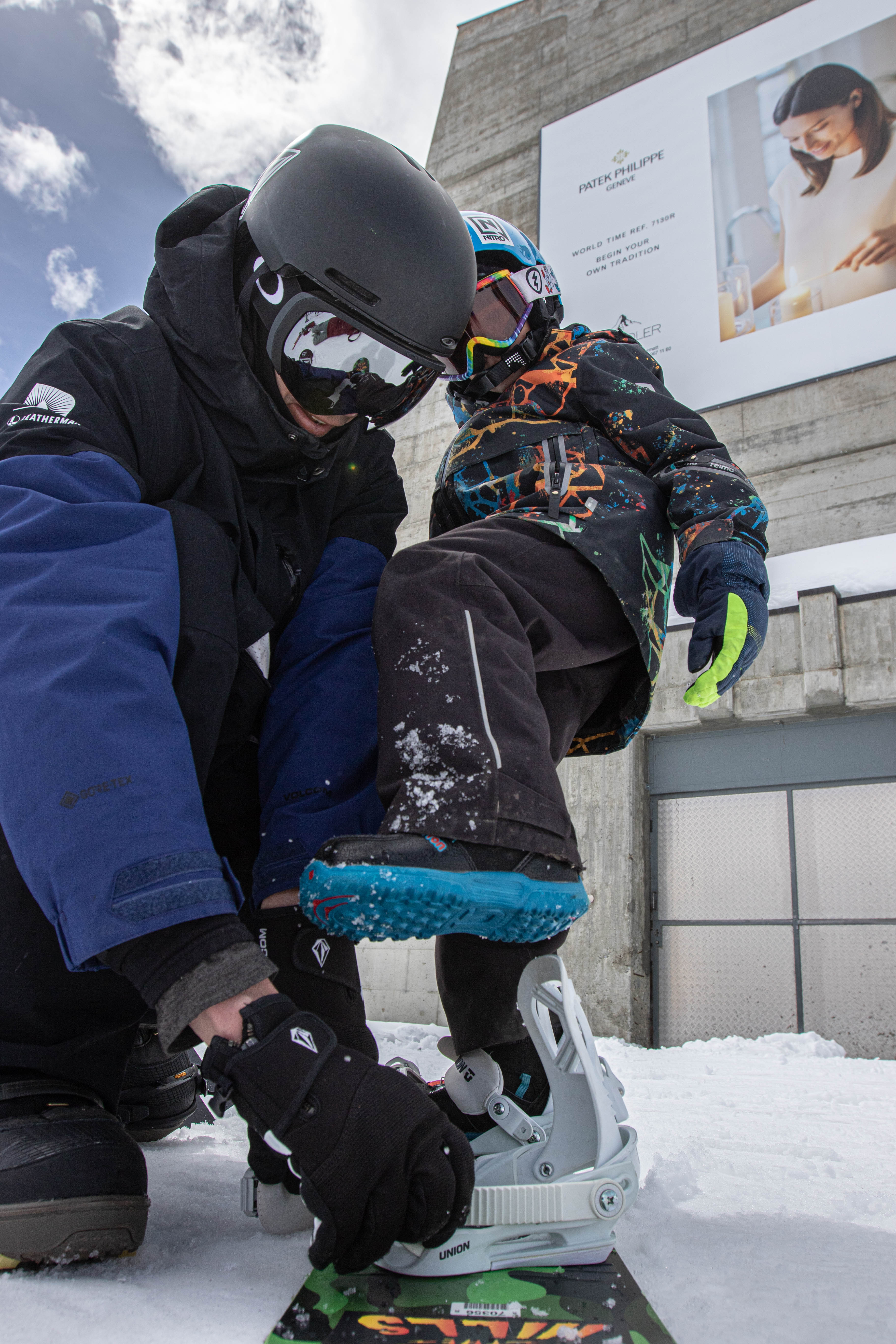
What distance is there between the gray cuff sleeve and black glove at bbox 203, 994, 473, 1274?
0.10 feet

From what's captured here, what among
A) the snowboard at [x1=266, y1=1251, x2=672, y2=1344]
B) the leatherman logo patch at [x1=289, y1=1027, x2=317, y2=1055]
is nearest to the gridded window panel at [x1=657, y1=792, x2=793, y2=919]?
the snowboard at [x1=266, y1=1251, x2=672, y2=1344]

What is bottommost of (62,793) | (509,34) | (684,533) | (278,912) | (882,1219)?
(882,1219)

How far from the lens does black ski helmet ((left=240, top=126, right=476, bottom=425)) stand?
127cm

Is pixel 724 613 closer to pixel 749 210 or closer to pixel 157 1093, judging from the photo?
pixel 157 1093

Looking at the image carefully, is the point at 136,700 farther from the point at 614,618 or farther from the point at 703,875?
the point at 703,875

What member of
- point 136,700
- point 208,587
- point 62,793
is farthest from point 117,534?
point 62,793

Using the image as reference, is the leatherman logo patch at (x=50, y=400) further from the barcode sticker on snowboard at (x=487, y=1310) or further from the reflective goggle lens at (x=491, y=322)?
the barcode sticker on snowboard at (x=487, y=1310)

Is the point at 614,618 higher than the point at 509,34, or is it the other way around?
the point at 509,34

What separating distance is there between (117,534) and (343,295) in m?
0.55

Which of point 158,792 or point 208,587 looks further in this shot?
point 208,587

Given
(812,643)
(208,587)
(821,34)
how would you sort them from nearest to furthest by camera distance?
1. (208,587)
2. (812,643)
3. (821,34)

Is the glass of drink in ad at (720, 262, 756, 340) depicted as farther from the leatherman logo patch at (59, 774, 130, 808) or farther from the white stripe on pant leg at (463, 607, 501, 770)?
the leatherman logo patch at (59, 774, 130, 808)

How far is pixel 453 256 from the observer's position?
1348 millimetres

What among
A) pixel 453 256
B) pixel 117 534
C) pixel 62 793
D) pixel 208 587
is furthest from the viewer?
pixel 453 256
